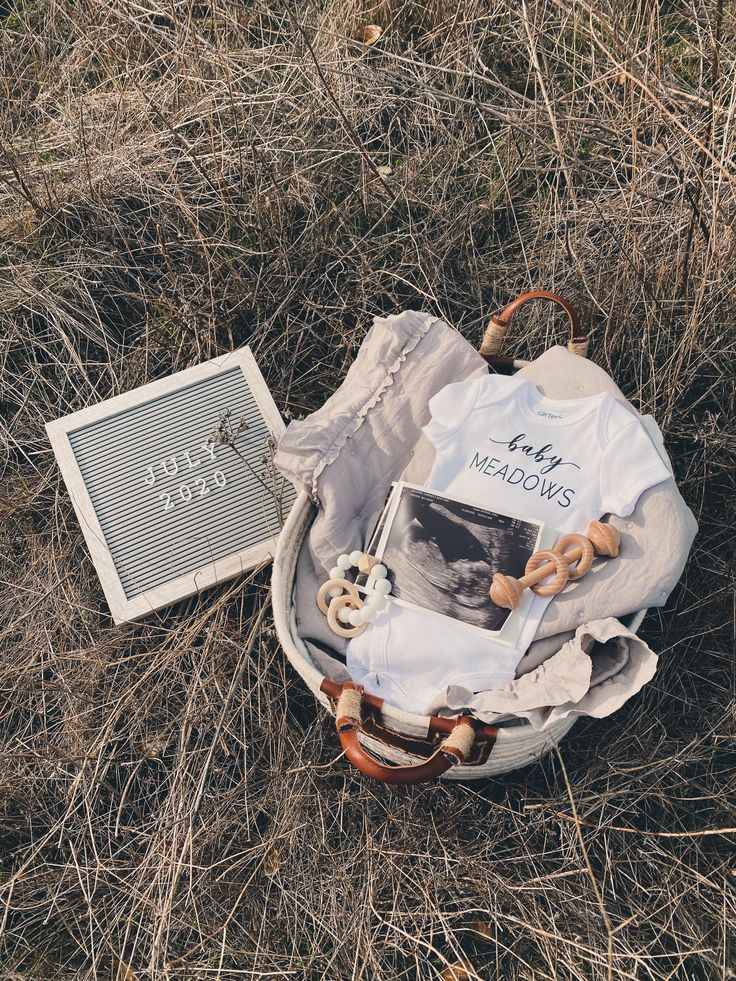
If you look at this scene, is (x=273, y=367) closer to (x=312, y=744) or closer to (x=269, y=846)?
(x=312, y=744)

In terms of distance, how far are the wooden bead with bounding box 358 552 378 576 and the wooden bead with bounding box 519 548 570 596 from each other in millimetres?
377

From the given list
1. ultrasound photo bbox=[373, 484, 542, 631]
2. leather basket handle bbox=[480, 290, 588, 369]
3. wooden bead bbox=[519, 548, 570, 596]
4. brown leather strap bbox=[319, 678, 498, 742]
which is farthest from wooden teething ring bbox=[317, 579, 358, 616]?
leather basket handle bbox=[480, 290, 588, 369]

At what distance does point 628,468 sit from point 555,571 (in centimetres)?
33

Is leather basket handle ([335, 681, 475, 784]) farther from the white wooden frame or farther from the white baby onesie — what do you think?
the white wooden frame

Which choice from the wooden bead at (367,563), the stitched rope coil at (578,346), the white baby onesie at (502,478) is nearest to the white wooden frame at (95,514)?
the wooden bead at (367,563)

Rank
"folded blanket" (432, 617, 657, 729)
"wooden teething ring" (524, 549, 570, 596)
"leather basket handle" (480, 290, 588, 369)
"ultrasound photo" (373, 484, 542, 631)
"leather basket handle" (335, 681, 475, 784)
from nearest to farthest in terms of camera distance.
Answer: "leather basket handle" (335, 681, 475, 784), "folded blanket" (432, 617, 657, 729), "wooden teething ring" (524, 549, 570, 596), "ultrasound photo" (373, 484, 542, 631), "leather basket handle" (480, 290, 588, 369)

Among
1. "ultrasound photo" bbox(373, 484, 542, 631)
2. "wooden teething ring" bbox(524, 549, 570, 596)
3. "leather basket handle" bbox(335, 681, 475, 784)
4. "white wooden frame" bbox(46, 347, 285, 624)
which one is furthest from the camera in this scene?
"white wooden frame" bbox(46, 347, 285, 624)

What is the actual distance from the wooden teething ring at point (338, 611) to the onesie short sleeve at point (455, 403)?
0.47 metres

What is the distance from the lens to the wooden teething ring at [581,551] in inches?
65.3

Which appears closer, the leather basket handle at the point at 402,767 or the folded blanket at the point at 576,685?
the leather basket handle at the point at 402,767

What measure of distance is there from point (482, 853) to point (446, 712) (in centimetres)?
47

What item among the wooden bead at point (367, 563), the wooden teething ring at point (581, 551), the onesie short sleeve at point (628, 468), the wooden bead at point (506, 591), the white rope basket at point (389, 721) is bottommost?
the white rope basket at point (389, 721)

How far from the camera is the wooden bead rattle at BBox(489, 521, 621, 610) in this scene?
1658 mm

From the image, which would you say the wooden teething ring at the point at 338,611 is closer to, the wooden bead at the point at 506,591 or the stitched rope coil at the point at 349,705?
the stitched rope coil at the point at 349,705
